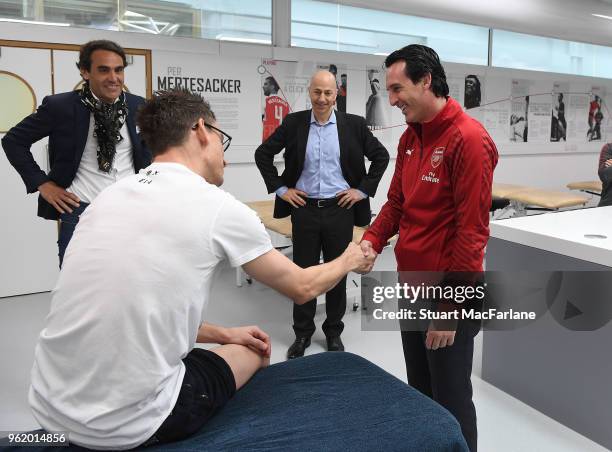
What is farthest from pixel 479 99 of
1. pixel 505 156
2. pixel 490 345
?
pixel 490 345

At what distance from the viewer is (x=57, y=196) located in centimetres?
250

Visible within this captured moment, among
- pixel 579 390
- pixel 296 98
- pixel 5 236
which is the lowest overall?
pixel 579 390

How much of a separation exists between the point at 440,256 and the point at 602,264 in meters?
0.87

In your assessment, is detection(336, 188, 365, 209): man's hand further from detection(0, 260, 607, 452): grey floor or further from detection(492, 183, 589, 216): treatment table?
detection(492, 183, 589, 216): treatment table

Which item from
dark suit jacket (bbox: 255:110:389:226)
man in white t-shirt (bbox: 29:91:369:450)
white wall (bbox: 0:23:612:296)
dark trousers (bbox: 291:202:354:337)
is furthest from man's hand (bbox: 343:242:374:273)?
white wall (bbox: 0:23:612:296)

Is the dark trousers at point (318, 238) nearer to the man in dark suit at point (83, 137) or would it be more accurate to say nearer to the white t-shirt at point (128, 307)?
the man in dark suit at point (83, 137)

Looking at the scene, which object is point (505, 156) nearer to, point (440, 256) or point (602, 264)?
point (602, 264)

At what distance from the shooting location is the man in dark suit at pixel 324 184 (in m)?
3.07

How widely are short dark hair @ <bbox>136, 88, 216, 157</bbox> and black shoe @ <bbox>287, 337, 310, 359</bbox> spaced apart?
1.94 m

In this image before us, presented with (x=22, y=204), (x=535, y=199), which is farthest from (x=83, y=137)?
(x=535, y=199)

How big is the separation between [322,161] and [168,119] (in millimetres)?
1754

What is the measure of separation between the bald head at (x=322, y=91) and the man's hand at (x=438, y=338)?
1.68 meters

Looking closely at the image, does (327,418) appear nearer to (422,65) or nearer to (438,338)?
(438,338)

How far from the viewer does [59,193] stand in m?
2.50
